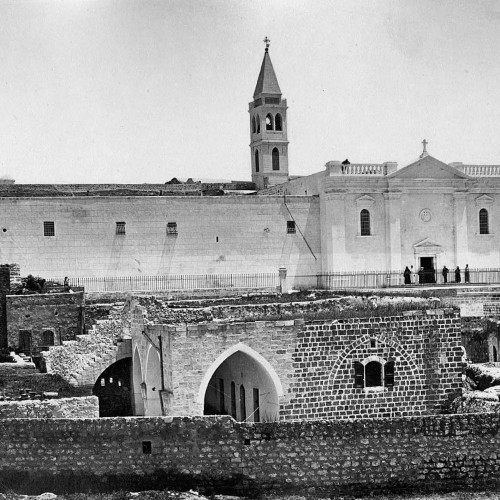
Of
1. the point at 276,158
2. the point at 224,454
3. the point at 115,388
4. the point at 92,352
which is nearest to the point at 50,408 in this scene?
the point at 224,454

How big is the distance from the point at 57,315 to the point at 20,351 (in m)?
1.73

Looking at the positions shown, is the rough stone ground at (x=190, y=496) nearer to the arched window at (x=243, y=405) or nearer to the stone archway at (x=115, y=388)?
the arched window at (x=243, y=405)

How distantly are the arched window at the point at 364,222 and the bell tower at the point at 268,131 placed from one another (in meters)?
16.6

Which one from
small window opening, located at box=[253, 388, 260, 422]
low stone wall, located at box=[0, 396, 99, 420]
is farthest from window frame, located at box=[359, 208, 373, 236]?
low stone wall, located at box=[0, 396, 99, 420]

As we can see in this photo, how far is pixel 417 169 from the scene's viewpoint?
47.8 metres

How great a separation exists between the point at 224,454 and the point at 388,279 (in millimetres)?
31517

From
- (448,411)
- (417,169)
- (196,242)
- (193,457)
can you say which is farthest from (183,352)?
(417,169)

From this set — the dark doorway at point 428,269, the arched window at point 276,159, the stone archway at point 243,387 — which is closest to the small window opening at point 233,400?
the stone archway at point 243,387

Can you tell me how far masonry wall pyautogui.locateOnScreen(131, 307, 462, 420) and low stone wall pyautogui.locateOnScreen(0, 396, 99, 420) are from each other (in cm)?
177

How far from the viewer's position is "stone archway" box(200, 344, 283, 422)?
2081 cm

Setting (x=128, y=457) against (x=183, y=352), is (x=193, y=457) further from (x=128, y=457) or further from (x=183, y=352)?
(x=183, y=352)

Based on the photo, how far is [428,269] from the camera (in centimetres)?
4819

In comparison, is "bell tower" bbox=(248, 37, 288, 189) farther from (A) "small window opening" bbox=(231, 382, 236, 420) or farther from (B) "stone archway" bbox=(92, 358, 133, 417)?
(A) "small window opening" bbox=(231, 382, 236, 420)

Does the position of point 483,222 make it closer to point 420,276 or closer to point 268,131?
point 420,276
